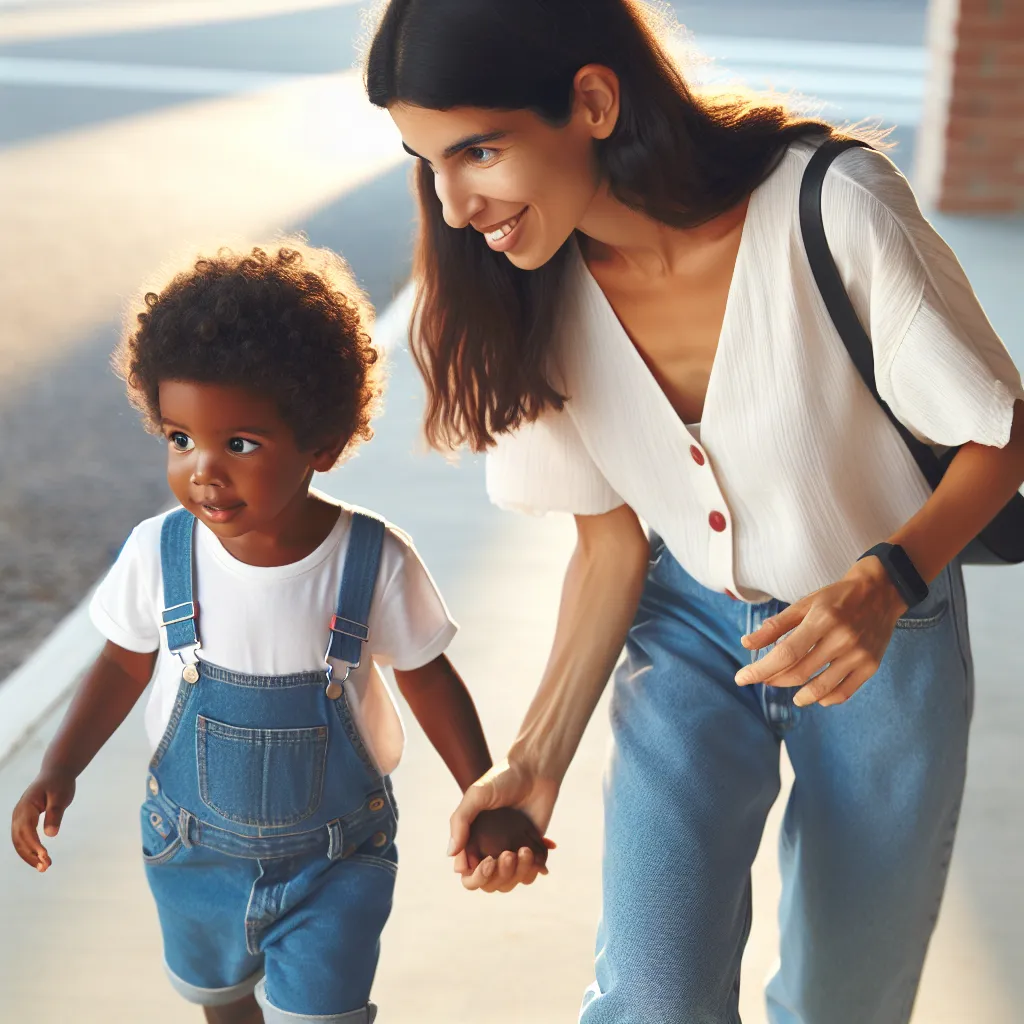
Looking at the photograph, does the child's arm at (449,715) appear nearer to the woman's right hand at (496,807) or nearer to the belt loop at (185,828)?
the woman's right hand at (496,807)

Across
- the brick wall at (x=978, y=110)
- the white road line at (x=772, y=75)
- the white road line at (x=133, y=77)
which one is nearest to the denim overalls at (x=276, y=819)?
the brick wall at (x=978, y=110)

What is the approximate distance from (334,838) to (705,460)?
0.57m

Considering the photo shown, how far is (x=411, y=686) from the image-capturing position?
160 centimetres

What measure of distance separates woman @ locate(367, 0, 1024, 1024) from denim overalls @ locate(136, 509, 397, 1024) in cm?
15

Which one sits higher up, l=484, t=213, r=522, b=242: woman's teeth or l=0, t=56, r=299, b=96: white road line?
l=0, t=56, r=299, b=96: white road line

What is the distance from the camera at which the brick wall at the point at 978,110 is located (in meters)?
6.79

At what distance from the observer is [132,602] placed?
1.55m

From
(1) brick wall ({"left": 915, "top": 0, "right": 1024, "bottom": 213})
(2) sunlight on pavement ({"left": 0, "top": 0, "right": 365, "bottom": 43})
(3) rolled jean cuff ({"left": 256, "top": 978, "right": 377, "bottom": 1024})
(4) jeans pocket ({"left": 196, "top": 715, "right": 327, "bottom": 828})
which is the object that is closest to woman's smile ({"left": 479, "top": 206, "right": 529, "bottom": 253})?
(4) jeans pocket ({"left": 196, "top": 715, "right": 327, "bottom": 828})

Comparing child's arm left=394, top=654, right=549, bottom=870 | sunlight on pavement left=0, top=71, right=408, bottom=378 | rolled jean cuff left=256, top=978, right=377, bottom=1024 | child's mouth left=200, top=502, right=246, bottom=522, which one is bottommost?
rolled jean cuff left=256, top=978, right=377, bottom=1024

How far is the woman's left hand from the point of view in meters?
1.29

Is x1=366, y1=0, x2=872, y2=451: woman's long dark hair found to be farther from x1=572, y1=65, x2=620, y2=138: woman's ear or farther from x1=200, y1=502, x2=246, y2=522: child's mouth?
x1=200, y1=502, x2=246, y2=522: child's mouth

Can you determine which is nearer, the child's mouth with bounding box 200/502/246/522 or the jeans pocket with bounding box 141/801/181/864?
the child's mouth with bounding box 200/502/246/522

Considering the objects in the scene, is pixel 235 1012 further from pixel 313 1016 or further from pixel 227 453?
pixel 227 453

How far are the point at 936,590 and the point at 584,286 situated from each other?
514 millimetres
